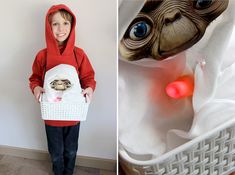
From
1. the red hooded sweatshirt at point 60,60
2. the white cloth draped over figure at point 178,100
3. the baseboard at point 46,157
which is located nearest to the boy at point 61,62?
the red hooded sweatshirt at point 60,60

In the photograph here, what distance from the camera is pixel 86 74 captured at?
0.85 metres

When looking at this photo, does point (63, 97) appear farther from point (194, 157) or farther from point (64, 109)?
point (194, 157)

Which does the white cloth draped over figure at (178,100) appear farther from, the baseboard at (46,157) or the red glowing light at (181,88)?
the baseboard at (46,157)

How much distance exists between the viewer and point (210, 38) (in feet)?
1.80


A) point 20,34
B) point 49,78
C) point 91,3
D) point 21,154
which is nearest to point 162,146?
point 49,78

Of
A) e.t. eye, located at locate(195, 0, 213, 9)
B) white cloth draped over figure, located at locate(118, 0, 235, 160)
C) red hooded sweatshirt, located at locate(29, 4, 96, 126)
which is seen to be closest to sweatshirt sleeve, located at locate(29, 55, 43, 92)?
red hooded sweatshirt, located at locate(29, 4, 96, 126)

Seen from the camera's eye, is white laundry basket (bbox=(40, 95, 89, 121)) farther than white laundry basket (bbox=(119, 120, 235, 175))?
Yes

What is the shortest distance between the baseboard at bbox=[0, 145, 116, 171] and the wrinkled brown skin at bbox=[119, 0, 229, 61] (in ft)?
2.16

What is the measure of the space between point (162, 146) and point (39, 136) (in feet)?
2.16

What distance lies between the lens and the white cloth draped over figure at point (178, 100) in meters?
0.55

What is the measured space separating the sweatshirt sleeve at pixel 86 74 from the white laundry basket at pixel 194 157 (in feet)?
1.07

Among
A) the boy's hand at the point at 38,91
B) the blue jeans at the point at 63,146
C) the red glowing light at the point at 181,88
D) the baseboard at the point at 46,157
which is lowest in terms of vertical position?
the baseboard at the point at 46,157

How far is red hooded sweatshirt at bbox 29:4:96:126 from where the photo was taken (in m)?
0.79

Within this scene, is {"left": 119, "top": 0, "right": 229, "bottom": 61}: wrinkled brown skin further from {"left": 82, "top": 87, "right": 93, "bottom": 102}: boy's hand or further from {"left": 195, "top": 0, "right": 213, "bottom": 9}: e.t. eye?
{"left": 82, "top": 87, "right": 93, "bottom": 102}: boy's hand
